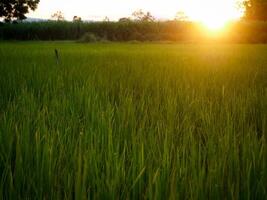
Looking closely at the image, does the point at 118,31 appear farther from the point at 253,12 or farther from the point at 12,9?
the point at 253,12

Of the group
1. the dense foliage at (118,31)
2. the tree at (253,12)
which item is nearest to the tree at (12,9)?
the dense foliage at (118,31)

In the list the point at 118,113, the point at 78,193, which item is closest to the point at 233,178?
the point at 78,193

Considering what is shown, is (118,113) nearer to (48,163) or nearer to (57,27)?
(48,163)

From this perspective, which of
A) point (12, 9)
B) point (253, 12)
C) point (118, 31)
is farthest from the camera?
point (253, 12)

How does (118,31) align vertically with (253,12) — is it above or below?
below

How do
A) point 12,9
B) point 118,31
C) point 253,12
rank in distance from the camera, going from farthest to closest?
point 253,12 < point 118,31 < point 12,9

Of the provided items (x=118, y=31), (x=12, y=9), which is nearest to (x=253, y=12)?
(x=118, y=31)

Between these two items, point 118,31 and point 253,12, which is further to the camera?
point 253,12

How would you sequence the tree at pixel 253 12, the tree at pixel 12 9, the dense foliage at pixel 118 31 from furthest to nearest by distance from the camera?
the tree at pixel 253 12, the dense foliage at pixel 118 31, the tree at pixel 12 9

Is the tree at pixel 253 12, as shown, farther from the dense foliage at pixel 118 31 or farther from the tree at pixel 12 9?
the tree at pixel 12 9

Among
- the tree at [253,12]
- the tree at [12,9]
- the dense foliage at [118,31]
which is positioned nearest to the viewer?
the tree at [12,9]

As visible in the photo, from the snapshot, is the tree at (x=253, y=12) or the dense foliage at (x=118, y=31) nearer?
the dense foliage at (x=118, y=31)

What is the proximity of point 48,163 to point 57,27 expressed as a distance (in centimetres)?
3062

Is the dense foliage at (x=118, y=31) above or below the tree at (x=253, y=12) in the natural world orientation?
below
